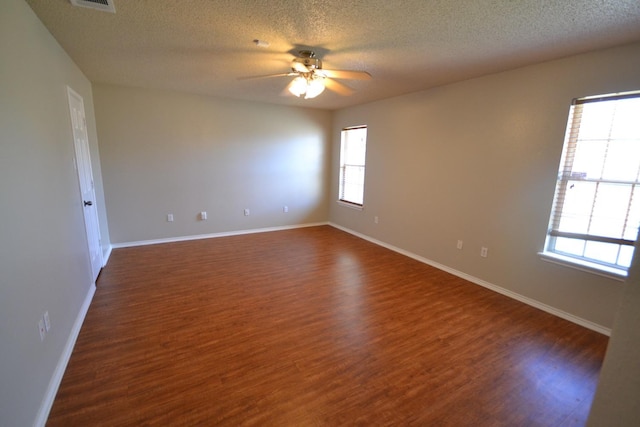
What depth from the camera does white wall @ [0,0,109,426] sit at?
135 cm

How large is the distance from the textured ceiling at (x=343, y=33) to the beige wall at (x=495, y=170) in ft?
0.77

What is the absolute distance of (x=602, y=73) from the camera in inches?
92.5

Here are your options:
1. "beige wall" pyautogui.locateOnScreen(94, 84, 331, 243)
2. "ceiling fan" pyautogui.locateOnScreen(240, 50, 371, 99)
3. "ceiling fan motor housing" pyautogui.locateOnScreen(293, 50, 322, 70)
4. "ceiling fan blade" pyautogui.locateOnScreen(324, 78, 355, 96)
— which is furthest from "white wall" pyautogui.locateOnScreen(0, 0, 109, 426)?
"ceiling fan blade" pyautogui.locateOnScreen(324, 78, 355, 96)

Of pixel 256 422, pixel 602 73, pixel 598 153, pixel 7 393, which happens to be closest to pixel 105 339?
pixel 7 393

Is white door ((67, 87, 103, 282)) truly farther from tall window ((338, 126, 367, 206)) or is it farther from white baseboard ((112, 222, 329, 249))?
tall window ((338, 126, 367, 206))

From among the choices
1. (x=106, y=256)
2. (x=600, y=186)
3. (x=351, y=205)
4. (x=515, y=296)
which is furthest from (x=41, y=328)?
(x=351, y=205)

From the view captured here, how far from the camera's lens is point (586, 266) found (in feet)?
8.26

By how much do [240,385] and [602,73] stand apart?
378cm

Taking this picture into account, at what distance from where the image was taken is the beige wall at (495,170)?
252 cm

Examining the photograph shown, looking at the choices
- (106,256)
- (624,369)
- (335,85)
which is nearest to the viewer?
(624,369)

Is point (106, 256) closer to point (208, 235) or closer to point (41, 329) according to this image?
point (208, 235)

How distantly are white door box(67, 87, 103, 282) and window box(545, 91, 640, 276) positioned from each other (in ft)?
15.8

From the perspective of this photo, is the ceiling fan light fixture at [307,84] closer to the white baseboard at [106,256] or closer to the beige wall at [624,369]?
the beige wall at [624,369]

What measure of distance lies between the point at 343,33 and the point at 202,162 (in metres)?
3.48
